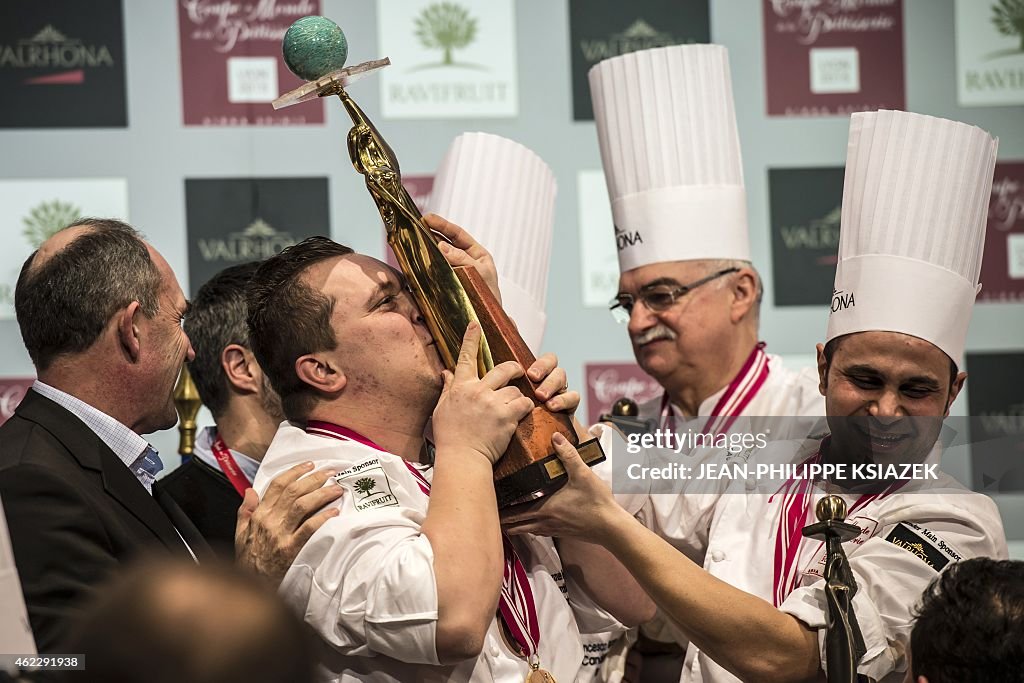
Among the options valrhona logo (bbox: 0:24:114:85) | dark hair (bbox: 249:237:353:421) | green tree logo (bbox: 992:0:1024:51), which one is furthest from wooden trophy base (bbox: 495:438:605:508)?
green tree logo (bbox: 992:0:1024:51)

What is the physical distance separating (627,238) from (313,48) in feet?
4.94

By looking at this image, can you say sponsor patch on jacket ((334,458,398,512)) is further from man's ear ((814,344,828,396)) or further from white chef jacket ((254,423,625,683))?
man's ear ((814,344,828,396))

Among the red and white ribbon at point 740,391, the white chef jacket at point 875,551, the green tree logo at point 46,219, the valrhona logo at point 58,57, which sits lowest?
the white chef jacket at point 875,551

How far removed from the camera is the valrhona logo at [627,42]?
4664 millimetres

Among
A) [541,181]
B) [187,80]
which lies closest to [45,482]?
[541,181]

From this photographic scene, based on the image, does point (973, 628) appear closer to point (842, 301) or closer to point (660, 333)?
point (842, 301)

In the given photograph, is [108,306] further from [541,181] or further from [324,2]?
[324,2]

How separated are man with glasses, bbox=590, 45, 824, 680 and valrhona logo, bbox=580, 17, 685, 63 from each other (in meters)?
1.46

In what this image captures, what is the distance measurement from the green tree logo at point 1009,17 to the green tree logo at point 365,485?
3895 millimetres

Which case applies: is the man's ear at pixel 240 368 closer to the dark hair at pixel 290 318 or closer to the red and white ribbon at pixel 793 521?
the dark hair at pixel 290 318

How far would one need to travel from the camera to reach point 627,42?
469 centimetres

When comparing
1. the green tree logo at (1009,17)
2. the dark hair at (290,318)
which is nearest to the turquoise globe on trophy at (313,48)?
the dark hair at (290,318)

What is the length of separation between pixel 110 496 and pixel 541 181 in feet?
4.04

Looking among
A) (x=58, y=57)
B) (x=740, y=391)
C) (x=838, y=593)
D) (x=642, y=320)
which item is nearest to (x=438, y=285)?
(x=838, y=593)
